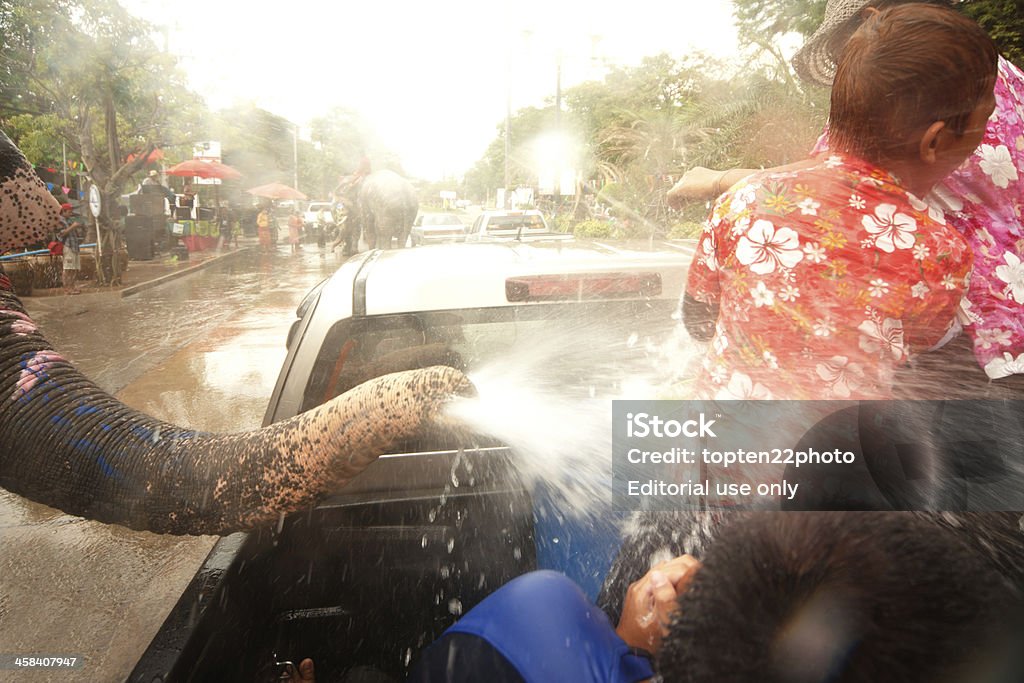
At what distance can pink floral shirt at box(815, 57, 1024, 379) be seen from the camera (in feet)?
3.80

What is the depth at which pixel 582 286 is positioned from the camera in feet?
6.68

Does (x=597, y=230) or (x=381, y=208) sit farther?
(x=381, y=208)

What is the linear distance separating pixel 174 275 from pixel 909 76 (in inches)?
618

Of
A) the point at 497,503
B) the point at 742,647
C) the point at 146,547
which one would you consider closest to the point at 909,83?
the point at 742,647

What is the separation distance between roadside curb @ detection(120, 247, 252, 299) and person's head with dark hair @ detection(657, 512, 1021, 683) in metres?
12.6

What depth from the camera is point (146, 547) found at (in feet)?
13.3

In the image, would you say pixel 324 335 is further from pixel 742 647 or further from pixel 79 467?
pixel 742 647

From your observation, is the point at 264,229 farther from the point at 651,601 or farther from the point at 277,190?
the point at 651,601

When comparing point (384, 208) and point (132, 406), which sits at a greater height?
point (384, 208)

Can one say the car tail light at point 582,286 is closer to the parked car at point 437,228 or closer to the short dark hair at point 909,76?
the short dark hair at point 909,76

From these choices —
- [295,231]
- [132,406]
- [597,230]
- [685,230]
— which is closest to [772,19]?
[685,230]

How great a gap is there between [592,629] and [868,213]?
2.39 feet

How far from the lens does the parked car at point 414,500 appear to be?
1592 mm

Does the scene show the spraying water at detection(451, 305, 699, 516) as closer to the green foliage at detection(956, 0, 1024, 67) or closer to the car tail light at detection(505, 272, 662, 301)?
the car tail light at detection(505, 272, 662, 301)
